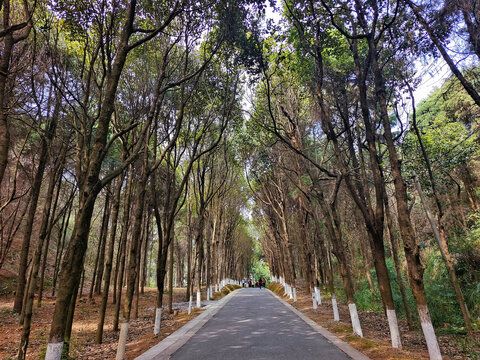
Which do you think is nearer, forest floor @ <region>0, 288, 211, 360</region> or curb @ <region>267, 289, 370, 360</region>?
curb @ <region>267, 289, 370, 360</region>

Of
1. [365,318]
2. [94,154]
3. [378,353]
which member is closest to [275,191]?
[365,318]

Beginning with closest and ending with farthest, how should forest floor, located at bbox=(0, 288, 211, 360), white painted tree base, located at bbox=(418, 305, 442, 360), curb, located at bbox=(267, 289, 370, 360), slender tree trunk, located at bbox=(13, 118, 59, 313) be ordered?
white painted tree base, located at bbox=(418, 305, 442, 360) < curb, located at bbox=(267, 289, 370, 360) < forest floor, located at bbox=(0, 288, 211, 360) < slender tree trunk, located at bbox=(13, 118, 59, 313)

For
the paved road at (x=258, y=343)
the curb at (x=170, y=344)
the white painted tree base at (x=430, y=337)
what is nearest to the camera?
the white painted tree base at (x=430, y=337)

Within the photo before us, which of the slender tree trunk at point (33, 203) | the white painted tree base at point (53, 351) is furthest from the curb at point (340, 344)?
the slender tree trunk at point (33, 203)

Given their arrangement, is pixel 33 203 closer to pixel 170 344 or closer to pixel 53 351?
pixel 170 344

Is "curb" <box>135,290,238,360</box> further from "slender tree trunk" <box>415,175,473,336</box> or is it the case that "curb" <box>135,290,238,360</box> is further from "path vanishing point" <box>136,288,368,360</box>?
"slender tree trunk" <box>415,175,473,336</box>

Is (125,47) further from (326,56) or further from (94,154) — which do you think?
(326,56)

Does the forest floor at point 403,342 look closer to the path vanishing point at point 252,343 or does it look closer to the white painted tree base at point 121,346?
the path vanishing point at point 252,343

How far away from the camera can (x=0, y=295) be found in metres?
17.2

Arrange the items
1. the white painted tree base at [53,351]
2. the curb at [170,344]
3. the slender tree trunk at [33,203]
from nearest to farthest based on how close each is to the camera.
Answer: the white painted tree base at [53,351] < the curb at [170,344] < the slender tree trunk at [33,203]

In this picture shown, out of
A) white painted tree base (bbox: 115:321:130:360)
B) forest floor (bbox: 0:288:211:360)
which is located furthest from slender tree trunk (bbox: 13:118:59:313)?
white painted tree base (bbox: 115:321:130:360)

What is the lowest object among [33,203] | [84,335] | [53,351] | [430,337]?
[84,335]

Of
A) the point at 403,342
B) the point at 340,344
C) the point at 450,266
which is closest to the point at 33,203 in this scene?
the point at 340,344

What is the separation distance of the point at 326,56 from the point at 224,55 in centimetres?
433
